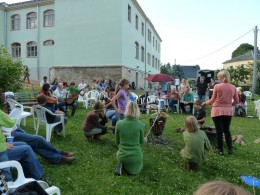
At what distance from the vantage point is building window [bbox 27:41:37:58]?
33.7 m

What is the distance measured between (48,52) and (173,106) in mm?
22303

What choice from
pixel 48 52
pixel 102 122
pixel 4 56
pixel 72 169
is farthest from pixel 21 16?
pixel 72 169

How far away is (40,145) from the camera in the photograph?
4.99 metres

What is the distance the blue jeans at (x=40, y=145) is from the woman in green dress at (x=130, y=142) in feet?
4.01

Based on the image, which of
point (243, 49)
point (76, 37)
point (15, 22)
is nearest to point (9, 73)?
point (76, 37)

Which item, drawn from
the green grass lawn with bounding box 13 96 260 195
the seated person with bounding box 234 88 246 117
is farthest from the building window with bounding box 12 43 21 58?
the green grass lawn with bounding box 13 96 260 195

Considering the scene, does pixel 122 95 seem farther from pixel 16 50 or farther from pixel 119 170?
pixel 16 50

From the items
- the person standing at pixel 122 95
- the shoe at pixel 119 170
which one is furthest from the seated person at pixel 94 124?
the shoe at pixel 119 170

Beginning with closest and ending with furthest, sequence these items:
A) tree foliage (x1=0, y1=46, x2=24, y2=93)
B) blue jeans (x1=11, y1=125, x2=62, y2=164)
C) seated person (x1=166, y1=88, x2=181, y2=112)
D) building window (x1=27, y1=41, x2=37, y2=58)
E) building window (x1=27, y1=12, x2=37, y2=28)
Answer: blue jeans (x1=11, y1=125, x2=62, y2=164) < tree foliage (x1=0, y1=46, x2=24, y2=93) < seated person (x1=166, y1=88, x2=181, y2=112) < building window (x1=27, y1=41, x2=37, y2=58) < building window (x1=27, y1=12, x2=37, y2=28)

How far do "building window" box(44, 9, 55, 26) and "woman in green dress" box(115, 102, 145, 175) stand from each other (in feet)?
98.6

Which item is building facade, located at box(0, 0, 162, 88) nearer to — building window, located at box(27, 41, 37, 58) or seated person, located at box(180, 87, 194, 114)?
building window, located at box(27, 41, 37, 58)

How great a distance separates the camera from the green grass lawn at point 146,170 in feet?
14.5

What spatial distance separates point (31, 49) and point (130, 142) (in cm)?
3217

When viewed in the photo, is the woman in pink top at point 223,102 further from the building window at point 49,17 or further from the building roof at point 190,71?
the building roof at point 190,71
